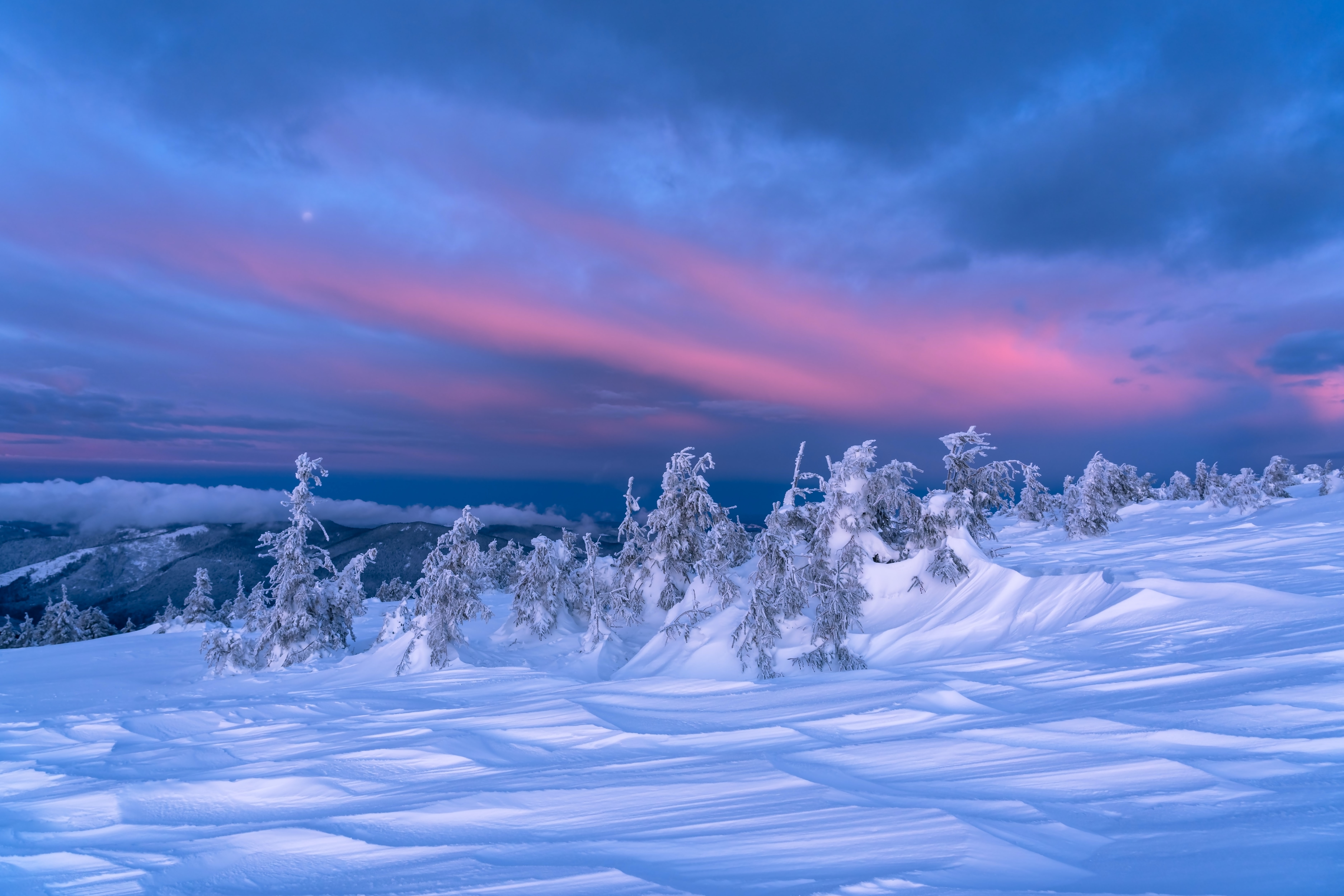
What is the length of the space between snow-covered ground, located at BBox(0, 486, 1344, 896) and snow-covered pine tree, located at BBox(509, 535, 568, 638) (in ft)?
28.0

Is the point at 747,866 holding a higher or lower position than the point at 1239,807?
lower

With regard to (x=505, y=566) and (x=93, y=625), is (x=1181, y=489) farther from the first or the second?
(x=93, y=625)

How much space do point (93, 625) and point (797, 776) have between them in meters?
58.0

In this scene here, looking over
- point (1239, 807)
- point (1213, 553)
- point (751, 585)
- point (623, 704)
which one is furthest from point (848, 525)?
point (1239, 807)

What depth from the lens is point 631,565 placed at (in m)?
20.4

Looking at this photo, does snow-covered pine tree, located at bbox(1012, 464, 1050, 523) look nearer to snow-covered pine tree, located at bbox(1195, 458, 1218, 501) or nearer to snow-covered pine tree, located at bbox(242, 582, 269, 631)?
snow-covered pine tree, located at bbox(1195, 458, 1218, 501)

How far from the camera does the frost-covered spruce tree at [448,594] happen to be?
679 inches

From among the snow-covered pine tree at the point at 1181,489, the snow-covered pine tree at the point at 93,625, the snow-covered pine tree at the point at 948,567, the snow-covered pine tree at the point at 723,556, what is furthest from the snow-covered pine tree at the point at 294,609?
the snow-covered pine tree at the point at 1181,489

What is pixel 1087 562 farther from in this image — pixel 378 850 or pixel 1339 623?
pixel 378 850

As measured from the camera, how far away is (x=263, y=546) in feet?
66.2

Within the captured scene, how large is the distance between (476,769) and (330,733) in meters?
3.56

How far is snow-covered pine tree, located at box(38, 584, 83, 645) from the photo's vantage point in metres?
40.1

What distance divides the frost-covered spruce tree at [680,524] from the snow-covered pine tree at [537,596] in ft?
10.5

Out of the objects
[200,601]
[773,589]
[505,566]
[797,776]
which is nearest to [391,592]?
[200,601]
